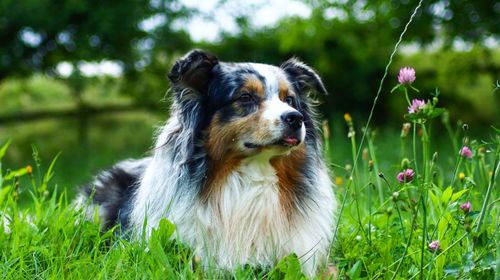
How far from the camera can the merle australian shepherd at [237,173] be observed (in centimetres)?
395

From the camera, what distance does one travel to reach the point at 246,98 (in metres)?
4.04

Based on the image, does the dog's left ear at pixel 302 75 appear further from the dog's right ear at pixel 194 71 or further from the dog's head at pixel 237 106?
the dog's right ear at pixel 194 71

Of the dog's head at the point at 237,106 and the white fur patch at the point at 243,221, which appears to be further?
the white fur patch at the point at 243,221

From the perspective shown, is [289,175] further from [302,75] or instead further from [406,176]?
[406,176]

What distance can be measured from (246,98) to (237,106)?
68 mm

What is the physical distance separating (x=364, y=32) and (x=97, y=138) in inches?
205

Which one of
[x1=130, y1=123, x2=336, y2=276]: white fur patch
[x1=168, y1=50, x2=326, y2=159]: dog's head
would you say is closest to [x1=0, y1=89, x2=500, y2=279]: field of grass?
[x1=130, y1=123, x2=336, y2=276]: white fur patch

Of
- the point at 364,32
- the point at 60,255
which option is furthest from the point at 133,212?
the point at 364,32

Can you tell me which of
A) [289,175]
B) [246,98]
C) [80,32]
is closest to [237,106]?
[246,98]

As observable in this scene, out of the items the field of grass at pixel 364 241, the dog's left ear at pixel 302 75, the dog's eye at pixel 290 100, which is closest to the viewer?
the field of grass at pixel 364 241

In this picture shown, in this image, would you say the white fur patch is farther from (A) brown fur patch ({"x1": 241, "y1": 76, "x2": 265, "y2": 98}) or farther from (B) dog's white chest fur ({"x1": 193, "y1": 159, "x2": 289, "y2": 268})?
(A) brown fur patch ({"x1": 241, "y1": 76, "x2": 265, "y2": 98})

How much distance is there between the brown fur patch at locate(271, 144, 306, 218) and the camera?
13.5 feet

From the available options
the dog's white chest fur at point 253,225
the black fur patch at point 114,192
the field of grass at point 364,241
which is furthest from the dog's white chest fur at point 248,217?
the black fur patch at point 114,192

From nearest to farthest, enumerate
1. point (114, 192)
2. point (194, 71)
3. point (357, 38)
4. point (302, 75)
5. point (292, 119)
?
point (292, 119)
point (194, 71)
point (302, 75)
point (114, 192)
point (357, 38)
